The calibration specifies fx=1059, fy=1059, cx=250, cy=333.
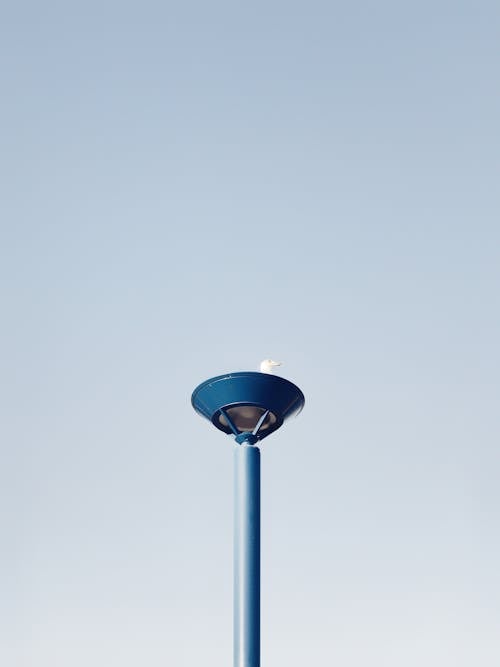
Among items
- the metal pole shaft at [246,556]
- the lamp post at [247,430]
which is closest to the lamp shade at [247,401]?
the lamp post at [247,430]

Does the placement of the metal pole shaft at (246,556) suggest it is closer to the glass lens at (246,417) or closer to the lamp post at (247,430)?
the lamp post at (247,430)

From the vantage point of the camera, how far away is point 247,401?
81.1 feet

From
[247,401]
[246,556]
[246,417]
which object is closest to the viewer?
[246,556]

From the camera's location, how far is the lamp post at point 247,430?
23.3 m

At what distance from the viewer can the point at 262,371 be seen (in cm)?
2492

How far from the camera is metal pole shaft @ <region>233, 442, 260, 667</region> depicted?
2275cm

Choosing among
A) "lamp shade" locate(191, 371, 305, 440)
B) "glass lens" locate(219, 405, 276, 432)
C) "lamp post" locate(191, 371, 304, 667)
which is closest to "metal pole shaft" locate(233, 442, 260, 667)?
"lamp post" locate(191, 371, 304, 667)

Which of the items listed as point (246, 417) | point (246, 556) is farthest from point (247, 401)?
point (246, 556)

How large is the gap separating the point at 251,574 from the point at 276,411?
12.8 feet

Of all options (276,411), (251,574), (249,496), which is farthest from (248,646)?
(276,411)

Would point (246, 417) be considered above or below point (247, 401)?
below

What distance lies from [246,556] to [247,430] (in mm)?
3097

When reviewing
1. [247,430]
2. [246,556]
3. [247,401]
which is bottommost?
[246,556]

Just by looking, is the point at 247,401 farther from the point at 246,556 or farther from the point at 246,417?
the point at 246,556
